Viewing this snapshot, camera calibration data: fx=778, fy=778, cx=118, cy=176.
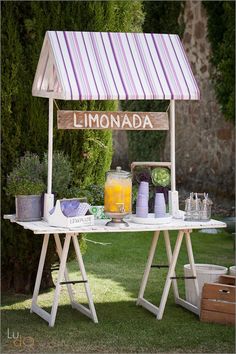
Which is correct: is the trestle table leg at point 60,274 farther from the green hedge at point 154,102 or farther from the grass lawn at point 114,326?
the green hedge at point 154,102

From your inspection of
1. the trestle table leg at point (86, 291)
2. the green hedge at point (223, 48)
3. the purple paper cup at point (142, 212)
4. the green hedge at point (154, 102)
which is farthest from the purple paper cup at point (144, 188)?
the green hedge at point (154, 102)

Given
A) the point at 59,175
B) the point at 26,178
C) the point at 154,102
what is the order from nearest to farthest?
1. the point at 26,178
2. the point at 59,175
3. the point at 154,102

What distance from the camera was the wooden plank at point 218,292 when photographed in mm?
5156

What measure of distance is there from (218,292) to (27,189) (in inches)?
56.7

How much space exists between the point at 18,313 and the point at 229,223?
3.63 meters

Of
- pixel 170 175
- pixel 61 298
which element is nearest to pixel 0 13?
pixel 170 175

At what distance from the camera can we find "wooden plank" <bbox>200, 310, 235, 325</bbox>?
203 inches

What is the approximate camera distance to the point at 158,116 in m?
5.21

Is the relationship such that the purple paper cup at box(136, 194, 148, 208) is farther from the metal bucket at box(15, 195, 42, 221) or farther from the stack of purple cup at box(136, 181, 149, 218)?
the metal bucket at box(15, 195, 42, 221)

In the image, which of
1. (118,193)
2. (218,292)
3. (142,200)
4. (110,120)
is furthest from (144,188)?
(218,292)

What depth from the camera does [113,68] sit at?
502cm

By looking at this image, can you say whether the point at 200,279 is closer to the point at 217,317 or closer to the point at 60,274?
the point at 217,317

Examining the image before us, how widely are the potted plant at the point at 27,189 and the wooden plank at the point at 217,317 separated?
1284mm

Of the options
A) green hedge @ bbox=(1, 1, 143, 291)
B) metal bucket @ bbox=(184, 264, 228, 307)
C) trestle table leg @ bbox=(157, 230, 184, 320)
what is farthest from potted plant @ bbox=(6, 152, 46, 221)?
metal bucket @ bbox=(184, 264, 228, 307)
